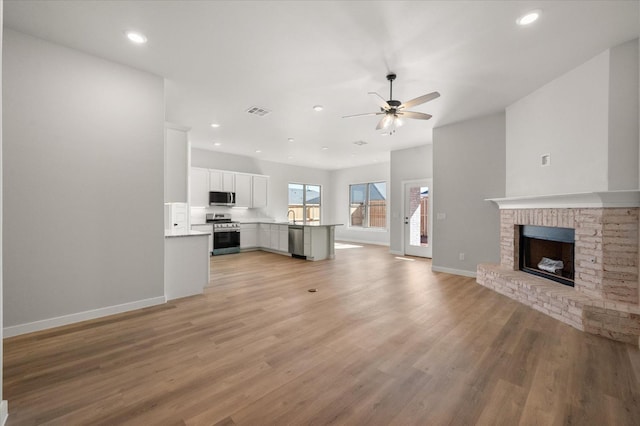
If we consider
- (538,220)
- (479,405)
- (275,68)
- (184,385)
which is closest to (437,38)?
(275,68)

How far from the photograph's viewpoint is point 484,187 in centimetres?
507

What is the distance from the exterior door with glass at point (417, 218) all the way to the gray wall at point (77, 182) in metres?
5.99

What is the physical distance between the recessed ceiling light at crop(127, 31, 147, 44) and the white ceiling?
0.08 m

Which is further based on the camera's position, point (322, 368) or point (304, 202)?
point (304, 202)

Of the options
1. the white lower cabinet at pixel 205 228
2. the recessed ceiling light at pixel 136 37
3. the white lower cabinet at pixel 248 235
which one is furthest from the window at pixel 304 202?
the recessed ceiling light at pixel 136 37

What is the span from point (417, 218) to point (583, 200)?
430 centimetres

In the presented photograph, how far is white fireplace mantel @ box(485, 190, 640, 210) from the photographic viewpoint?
2.83 metres

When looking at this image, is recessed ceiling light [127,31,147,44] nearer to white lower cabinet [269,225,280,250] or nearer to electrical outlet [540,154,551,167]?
electrical outlet [540,154,551,167]

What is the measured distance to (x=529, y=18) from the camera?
8.34 feet

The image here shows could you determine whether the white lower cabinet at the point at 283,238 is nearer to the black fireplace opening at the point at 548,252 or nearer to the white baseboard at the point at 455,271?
the white baseboard at the point at 455,271

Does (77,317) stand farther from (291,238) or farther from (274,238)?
(274,238)

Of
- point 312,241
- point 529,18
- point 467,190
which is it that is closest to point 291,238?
point 312,241

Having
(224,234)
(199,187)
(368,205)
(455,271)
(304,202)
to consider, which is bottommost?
(455,271)

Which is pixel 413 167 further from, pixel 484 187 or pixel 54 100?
pixel 54 100
